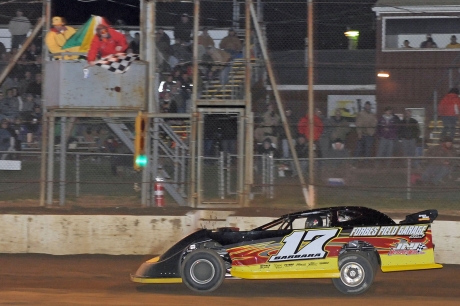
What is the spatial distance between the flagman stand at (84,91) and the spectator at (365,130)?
3981mm

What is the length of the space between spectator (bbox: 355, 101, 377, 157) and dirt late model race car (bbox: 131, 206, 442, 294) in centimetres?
394

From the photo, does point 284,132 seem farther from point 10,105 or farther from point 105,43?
point 10,105

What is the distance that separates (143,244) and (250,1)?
465 cm

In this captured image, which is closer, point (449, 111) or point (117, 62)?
point (449, 111)

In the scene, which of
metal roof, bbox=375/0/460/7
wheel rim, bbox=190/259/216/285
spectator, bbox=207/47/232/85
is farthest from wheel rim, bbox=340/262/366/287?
metal roof, bbox=375/0/460/7

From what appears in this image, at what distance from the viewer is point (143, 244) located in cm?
1138

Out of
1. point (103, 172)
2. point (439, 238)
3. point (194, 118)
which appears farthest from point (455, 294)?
point (103, 172)

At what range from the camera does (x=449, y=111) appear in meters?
12.1

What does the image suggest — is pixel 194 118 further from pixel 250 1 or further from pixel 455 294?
pixel 455 294

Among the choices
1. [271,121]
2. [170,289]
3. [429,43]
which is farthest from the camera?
[429,43]

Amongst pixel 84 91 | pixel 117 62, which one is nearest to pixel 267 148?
pixel 117 62

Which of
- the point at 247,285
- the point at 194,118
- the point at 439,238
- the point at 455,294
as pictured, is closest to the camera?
the point at 455,294

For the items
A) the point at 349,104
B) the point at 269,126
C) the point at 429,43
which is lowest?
the point at 269,126

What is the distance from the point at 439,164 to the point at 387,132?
3.53 feet
